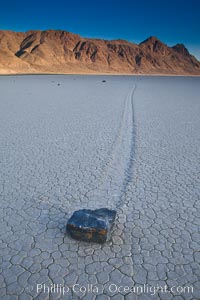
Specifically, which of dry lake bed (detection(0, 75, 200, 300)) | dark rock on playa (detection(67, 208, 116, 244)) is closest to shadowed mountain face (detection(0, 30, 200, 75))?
dry lake bed (detection(0, 75, 200, 300))

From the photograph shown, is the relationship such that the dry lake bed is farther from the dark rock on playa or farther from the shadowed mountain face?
the shadowed mountain face

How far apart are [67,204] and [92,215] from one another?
955 mm

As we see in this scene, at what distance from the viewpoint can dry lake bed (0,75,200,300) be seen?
2.61m

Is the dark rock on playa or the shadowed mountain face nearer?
the dark rock on playa

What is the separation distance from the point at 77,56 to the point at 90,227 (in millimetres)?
133644

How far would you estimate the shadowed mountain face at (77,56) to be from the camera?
10019 cm

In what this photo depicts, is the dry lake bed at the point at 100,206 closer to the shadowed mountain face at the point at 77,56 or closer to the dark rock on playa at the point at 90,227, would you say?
the dark rock on playa at the point at 90,227

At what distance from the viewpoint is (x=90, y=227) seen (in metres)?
3.06

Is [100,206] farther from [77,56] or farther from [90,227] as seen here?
[77,56]

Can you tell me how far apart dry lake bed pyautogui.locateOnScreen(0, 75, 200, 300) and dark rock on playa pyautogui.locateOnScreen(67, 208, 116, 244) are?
10 centimetres

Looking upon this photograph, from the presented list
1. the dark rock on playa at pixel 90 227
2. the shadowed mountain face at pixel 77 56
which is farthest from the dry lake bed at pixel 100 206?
the shadowed mountain face at pixel 77 56

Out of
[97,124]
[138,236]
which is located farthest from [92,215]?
[97,124]

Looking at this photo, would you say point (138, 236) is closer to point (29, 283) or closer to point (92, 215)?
point (92, 215)

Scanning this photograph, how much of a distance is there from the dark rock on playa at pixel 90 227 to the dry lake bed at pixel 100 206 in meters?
0.10
